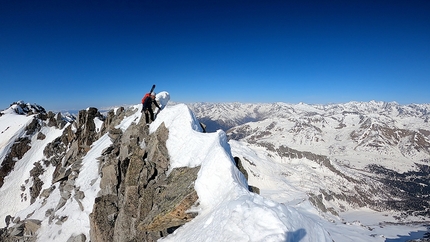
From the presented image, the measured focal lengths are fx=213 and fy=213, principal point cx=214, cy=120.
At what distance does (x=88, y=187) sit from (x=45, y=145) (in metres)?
35.2

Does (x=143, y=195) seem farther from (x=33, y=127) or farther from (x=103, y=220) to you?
(x=33, y=127)

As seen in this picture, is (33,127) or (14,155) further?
(33,127)

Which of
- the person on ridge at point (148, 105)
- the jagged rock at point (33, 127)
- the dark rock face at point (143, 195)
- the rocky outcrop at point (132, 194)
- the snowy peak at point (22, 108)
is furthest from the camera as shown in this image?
the snowy peak at point (22, 108)

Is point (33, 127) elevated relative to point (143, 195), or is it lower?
elevated

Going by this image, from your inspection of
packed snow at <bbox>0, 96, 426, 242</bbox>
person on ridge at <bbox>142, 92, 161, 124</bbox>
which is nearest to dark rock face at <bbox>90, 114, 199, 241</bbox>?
packed snow at <bbox>0, 96, 426, 242</bbox>

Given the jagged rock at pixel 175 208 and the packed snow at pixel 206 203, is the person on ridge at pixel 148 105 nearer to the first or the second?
the packed snow at pixel 206 203

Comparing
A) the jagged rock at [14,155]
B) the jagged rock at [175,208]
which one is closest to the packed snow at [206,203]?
the jagged rock at [175,208]

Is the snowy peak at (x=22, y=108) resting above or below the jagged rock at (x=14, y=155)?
above

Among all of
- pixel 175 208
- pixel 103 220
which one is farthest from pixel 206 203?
pixel 103 220

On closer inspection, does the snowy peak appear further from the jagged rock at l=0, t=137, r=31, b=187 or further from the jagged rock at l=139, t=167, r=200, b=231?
the jagged rock at l=139, t=167, r=200, b=231

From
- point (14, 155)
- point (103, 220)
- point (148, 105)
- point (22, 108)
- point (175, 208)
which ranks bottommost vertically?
point (103, 220)

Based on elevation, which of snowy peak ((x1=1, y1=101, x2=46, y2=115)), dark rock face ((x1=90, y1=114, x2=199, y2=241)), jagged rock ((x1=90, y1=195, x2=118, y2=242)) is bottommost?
jagged rock ((x1=90, y1=195, x2=118, y2=242))

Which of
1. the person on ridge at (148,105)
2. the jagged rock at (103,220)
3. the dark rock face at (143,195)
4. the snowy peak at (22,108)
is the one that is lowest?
the jagged rock at (103,220)

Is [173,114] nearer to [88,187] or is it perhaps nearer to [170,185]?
[170,185]
